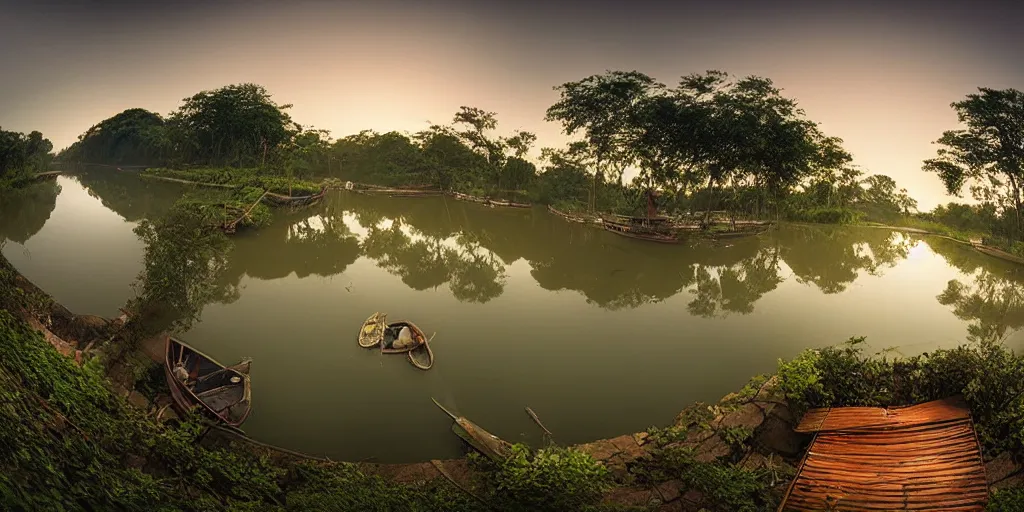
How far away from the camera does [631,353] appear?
1002 centimetres

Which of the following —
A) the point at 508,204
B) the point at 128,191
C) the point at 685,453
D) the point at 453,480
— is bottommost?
the point at 453,480

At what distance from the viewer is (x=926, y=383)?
6211 millimetres

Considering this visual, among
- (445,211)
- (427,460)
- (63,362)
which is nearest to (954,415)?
(427,460)

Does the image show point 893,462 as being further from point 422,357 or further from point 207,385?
point 207,385

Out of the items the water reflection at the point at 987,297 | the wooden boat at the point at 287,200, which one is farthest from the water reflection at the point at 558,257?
the water reflection at the point at 987,297

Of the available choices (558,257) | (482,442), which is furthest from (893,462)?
(558,257)

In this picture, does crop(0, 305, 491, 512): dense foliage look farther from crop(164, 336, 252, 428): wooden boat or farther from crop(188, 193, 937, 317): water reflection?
crop(188, 193, 937, 317): water reflection

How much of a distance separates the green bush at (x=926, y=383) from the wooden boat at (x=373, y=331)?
8.04 m

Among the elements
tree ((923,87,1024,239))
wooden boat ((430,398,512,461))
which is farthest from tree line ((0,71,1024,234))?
wooden boat ((430,398,512,461))

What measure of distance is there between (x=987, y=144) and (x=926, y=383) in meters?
24.8

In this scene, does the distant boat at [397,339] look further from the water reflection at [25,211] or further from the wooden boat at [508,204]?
the wooden boat at [508,204]

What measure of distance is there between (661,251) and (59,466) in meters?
22.2

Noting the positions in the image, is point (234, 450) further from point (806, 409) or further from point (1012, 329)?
point (1012, 329)

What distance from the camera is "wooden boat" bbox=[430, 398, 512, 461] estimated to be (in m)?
5.92
